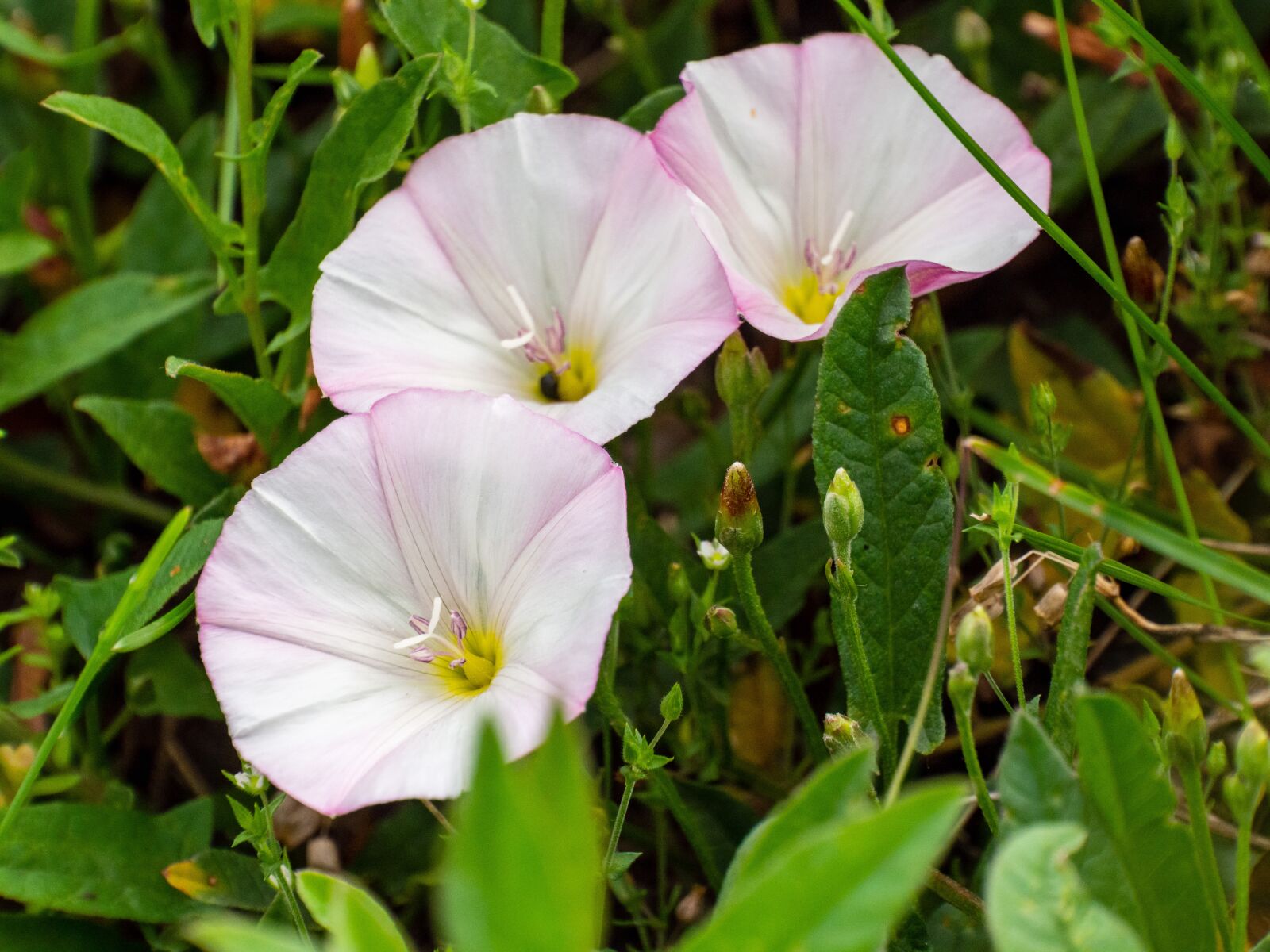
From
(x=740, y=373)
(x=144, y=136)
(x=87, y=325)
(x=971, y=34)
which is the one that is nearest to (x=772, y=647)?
(x=740, y=373)

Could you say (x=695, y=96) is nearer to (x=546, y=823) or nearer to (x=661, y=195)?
(x=661, y=195)

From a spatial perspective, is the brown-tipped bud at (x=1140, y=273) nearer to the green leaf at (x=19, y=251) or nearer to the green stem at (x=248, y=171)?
the green stem at (x=248, y=171)

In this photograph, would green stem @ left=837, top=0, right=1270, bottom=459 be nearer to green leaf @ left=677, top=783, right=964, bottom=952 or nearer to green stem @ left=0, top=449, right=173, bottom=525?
green leaf @ left=677, top=783, right=964, bottom=952

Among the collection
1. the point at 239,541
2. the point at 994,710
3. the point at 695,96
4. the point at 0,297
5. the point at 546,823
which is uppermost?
the point at 695,96

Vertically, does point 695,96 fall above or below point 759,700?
above

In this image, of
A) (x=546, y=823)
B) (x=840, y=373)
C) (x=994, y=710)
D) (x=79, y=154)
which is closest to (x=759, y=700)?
(x=994, y=710)

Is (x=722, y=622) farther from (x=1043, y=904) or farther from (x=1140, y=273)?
(x=1140, y=273)

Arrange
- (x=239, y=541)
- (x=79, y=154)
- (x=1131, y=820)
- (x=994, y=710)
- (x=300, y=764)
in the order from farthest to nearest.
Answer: (x=79, y=154), (x=994, y=710), (x=239, y=541), (x=300, y=764), (x=1131, y=820)

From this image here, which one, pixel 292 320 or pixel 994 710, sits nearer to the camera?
pixel 292 320
